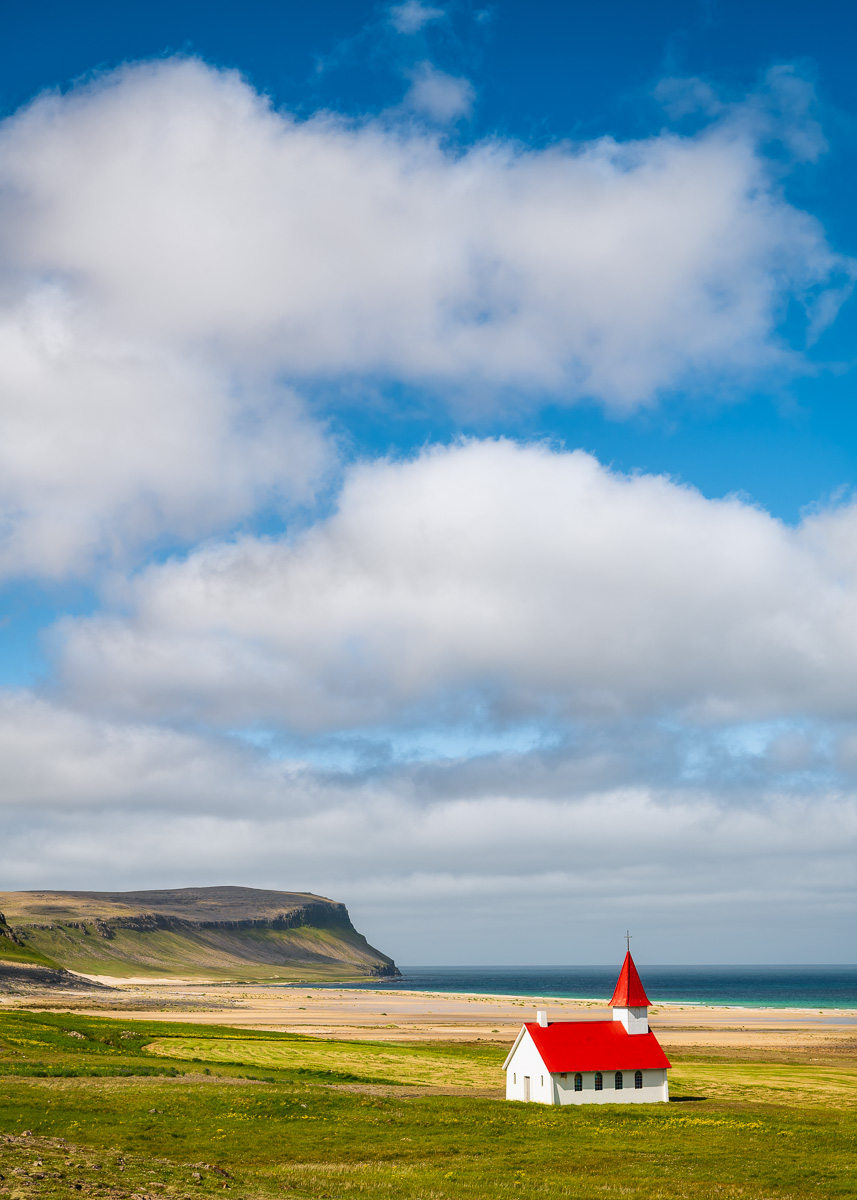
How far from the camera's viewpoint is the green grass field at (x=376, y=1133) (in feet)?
117

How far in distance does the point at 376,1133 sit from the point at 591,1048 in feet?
59.3

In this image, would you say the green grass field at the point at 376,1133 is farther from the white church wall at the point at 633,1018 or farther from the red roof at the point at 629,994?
the red roof at the point at 629,994

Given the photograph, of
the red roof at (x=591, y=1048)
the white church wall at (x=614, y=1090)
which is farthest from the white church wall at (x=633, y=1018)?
the white church wall at (x=614, y=1090)

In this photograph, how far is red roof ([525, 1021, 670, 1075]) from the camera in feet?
197

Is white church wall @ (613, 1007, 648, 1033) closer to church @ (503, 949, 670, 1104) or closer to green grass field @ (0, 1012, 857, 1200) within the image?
church @ (503, 949, 670, 1104)

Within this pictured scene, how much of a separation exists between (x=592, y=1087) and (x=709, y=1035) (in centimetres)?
6971

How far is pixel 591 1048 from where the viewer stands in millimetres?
61250

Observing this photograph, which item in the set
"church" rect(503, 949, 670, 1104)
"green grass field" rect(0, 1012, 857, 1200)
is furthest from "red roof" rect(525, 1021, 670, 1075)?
"green grass field" rect(0, 1012, 857, 1200)

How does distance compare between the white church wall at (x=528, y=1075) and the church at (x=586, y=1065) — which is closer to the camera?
the white church wall at (x=528, y=1075)

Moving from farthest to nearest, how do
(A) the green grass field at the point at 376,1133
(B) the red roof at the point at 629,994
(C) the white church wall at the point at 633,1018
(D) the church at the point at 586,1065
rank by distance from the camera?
(B) the red roof at the point at 629,994 → (C) the white church wall at the point at 633,1018 → (D) the church at the point at 586,1065 → (A) the green grass field at the point at 376,1133

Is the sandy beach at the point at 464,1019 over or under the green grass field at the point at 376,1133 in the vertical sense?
under

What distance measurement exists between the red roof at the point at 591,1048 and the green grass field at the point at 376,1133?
2.51 meters

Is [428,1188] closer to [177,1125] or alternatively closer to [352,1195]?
[352,1195]

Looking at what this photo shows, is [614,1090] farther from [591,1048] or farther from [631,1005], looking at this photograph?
[631,1005]
